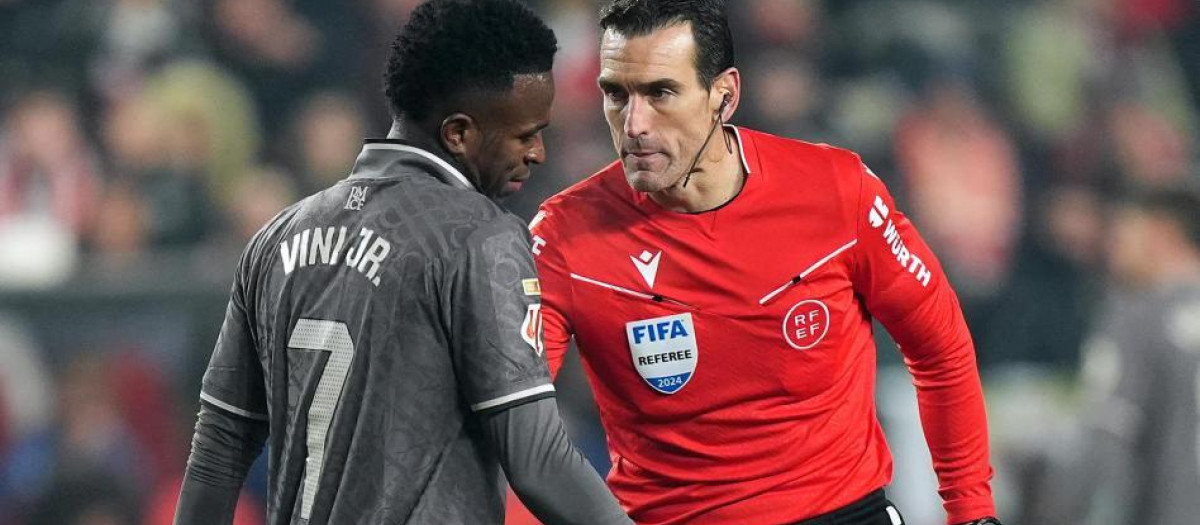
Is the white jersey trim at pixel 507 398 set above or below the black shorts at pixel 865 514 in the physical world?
above

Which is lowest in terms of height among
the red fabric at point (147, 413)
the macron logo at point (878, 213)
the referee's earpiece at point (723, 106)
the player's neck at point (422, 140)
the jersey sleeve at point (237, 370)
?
the red fabric at point (147, 413)

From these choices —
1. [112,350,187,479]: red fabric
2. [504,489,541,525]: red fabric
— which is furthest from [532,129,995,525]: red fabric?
[112,350,187,479]: red fabric

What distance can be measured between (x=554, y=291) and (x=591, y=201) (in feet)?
0.76

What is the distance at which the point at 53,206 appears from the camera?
734 cm

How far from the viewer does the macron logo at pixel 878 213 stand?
3.41 meters

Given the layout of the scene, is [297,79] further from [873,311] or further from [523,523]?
[873,311]

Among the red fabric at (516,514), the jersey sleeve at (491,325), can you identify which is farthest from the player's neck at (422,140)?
the red fabric at (516,514)

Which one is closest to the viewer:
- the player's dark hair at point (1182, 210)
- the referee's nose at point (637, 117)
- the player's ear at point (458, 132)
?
the player's ear at point (458, 132)

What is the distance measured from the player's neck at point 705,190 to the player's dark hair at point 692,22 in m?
0.16

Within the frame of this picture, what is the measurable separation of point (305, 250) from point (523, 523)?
3666 mm

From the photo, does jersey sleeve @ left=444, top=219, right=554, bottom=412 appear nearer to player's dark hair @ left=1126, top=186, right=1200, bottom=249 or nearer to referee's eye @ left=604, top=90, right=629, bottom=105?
referee's eye @ left=604, top=90, right=629, bottom=105

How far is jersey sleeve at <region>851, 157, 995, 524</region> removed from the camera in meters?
3.42

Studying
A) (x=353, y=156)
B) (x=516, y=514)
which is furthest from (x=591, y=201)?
(x=353, y=156)

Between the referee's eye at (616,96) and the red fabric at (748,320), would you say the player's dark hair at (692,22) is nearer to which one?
the referee's eye at (616,96)
